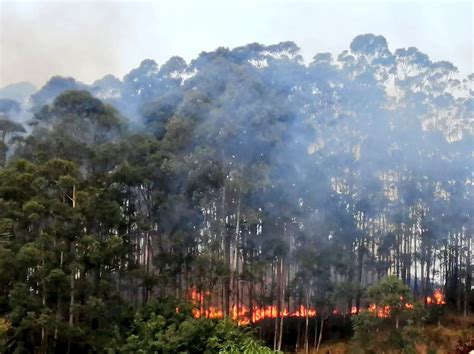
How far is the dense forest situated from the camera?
952 cm

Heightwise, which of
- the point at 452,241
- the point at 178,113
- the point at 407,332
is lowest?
the point at 407,332

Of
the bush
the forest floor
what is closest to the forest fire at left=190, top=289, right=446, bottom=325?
the forest floor

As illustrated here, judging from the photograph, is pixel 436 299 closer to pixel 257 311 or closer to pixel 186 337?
pixel 257 311

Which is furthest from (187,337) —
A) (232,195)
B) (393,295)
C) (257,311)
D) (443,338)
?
(443,338)

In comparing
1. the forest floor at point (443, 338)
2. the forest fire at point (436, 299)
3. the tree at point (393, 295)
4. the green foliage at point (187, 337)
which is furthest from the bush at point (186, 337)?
the forest fire at point (436, 299)

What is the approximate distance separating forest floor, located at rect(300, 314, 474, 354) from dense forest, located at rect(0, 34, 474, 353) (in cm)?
67

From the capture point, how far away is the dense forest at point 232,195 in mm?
9523

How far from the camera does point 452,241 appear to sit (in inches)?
606

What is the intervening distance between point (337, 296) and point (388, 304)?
3487mm

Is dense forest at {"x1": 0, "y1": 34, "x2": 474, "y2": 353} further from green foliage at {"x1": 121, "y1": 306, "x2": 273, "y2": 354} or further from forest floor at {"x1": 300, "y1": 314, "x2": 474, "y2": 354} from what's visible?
forest floor at {"x1": 300, "y1": 314, "x2": 474, "y2": 354}

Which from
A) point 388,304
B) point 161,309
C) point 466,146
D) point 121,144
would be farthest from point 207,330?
point 466,146

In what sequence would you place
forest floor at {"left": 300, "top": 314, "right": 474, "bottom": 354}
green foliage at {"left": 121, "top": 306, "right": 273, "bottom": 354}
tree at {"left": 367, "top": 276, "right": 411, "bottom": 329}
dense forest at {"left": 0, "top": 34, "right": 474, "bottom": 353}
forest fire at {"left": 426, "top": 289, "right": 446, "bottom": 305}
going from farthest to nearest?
1. forest fire at {"left": 426, "top": 289, "right": 446, "bottom": 305}
2. forest floor at {"left": 300, "top": 314, "right": 474, "bottom": 354}
3. tree at {"left": 367, "top": 276, "right": 411, "bottom": 329}
4. dense forest at {"left": 0, "top": 34, "right": 474, "bottom": 353}
5. green foliage at {"left": 121, "top": 306, "right": 273, "bottom": 354}

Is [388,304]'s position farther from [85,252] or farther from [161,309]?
[85,252]

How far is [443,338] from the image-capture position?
12336 millimetres
